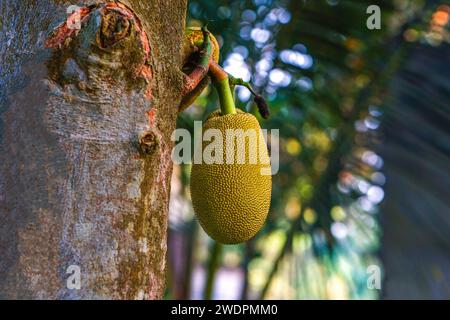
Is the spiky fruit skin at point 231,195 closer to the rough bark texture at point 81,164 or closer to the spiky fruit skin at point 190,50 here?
the spiky fruit skin at point 190,50

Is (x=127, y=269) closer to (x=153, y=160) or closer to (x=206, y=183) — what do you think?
(x=153, y=160)

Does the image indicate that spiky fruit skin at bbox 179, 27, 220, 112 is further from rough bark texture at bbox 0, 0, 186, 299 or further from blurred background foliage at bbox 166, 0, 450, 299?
blurred background foliage at bbox 166, 0, 450, 299

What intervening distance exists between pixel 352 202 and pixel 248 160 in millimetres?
1061

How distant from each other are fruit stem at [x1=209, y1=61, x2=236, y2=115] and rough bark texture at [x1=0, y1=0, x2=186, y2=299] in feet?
0.55

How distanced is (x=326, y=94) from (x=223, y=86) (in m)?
1.05

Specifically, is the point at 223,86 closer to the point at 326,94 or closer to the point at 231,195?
the point at 231,195

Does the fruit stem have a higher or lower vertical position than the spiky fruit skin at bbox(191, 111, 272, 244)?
higher

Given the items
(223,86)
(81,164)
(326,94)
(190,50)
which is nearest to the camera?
(81,164)

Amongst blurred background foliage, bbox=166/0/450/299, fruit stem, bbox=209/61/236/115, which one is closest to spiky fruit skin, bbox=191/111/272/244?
fruit stem, bbox=209/61/236/115

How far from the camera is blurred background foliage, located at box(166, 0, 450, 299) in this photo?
5.30 feet

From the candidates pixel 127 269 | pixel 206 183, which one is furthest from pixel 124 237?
pixel 206 183

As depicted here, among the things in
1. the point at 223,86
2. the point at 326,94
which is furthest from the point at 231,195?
the point at 326,94

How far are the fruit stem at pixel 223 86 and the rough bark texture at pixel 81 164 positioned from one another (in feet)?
0.55

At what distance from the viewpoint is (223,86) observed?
2.51 ft
